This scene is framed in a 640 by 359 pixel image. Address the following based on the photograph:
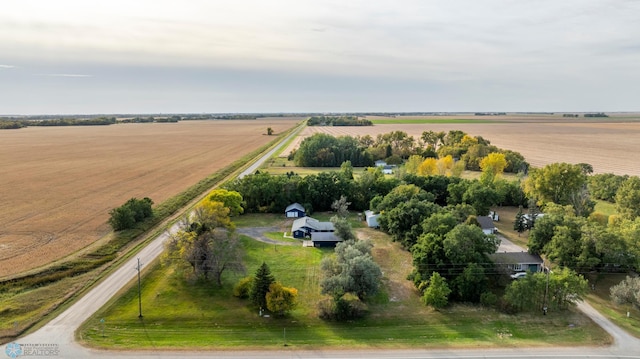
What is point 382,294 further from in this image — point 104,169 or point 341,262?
point 104,169

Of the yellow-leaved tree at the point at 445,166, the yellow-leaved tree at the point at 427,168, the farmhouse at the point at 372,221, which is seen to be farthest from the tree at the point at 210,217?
the yellow-leaved tree at the point at 445,166

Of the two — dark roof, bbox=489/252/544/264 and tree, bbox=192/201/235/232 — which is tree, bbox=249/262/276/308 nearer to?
tree, bbox=192/201/235/232

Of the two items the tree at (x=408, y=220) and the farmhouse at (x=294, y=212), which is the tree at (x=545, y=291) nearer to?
the tree at (x=408, y=220)

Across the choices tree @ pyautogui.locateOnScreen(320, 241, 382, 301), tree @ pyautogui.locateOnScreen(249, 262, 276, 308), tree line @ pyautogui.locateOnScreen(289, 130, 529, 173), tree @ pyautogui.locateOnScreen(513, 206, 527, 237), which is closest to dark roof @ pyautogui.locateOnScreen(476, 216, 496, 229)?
tree @ pyautogui.locateOnScreen(513, 206, 527, 237)

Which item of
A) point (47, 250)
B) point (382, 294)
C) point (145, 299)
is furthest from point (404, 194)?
point (47, 250)

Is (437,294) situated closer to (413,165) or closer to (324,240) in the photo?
(324,240)

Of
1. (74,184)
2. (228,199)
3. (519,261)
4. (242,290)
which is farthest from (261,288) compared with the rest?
(74,184)
